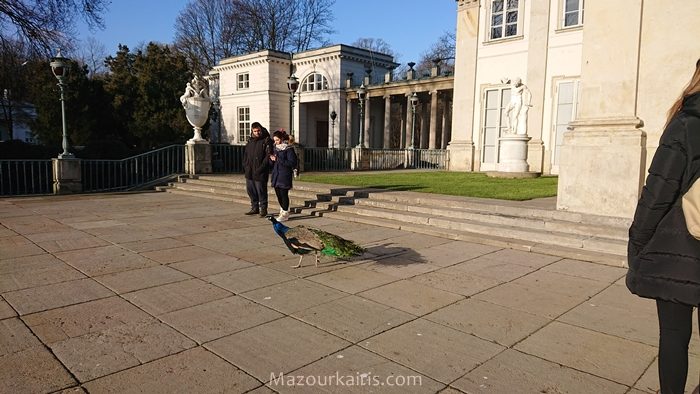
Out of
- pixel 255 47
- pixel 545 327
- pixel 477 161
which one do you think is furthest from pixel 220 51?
pixel 545 327

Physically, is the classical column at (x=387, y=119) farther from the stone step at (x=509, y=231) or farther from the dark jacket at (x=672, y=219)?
the dark jacket at (x=672, y=219)

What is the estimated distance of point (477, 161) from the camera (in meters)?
21.9

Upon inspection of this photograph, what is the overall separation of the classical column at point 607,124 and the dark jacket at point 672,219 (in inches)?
202

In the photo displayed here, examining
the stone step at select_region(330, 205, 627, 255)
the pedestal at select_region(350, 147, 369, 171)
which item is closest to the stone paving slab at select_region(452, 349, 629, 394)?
the stone step at select_region(330, 205, 627, 255)

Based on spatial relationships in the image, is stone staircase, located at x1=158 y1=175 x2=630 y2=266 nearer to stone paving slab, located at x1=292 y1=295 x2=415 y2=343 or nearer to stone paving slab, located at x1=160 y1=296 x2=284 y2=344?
stone paving slab, located at x1=292 y1=295 x2=415 y2=343

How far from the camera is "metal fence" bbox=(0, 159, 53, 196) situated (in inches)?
559

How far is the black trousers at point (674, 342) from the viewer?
2.38 m

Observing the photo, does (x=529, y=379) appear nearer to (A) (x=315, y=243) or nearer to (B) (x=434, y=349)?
(B) (x=434, y=349)

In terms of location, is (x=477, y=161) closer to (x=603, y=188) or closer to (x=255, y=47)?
(x=603, y=188)

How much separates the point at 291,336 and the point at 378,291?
1.39 meters

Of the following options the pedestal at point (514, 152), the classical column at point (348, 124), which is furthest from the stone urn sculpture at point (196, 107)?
the classical column at point (348, 124)

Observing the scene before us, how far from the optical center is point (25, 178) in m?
14.3

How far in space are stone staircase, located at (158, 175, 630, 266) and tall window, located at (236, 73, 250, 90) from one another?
2913cm

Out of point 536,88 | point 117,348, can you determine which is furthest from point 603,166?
point 536,88
